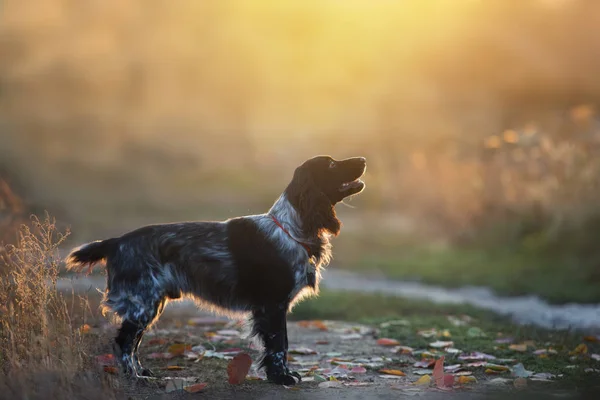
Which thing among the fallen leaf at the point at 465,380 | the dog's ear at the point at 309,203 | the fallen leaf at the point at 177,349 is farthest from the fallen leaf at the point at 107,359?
the fallen leaf at the point at 465,380

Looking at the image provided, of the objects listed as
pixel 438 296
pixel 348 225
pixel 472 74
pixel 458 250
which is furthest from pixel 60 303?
pixel 472 74

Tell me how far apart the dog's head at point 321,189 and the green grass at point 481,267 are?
6.43 metres

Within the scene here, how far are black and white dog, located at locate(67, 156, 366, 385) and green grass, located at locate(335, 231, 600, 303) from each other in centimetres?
666

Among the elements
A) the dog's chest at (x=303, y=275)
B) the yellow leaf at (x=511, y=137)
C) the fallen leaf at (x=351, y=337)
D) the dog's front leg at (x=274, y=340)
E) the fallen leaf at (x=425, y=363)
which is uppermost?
the yellow leaf at (x=511, y=137)

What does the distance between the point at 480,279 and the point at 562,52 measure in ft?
34.1

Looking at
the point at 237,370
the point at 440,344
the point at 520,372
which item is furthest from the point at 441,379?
the point at 440,344

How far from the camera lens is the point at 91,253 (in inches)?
259

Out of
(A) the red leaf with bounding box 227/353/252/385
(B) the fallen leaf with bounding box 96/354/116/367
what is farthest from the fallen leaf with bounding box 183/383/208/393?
(B) the fallen leaf with bounding box 96/354/116/367

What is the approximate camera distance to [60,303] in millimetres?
6348

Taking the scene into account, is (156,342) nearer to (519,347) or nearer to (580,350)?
(519,347)

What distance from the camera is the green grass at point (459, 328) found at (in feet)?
24.2

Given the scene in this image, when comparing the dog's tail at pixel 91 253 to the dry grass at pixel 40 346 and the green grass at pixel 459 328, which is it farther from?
the green grass at pixel 459 328

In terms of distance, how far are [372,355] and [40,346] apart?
340 cm

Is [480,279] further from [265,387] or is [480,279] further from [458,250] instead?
[265,387]
